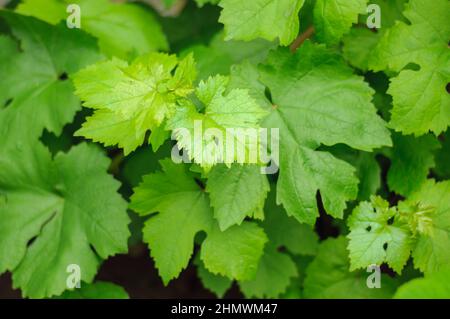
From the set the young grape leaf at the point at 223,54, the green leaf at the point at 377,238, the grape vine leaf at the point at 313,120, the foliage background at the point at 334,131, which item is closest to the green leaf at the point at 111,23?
the foliage background at the point at 334,131

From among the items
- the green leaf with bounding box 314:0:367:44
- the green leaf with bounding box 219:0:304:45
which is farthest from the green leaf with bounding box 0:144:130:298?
the green leaf with bounding box 314:0:367:44

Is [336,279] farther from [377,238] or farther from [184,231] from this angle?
[184,231]

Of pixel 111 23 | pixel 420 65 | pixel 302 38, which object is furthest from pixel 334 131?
pixel 111 23

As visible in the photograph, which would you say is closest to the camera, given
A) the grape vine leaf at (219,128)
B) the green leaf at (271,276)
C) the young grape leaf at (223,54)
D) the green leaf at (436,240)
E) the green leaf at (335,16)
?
the grape vine leaf at (219,128)

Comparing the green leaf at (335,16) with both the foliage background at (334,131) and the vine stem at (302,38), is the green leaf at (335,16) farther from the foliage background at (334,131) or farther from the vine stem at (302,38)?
the vine stem at (302,38)
